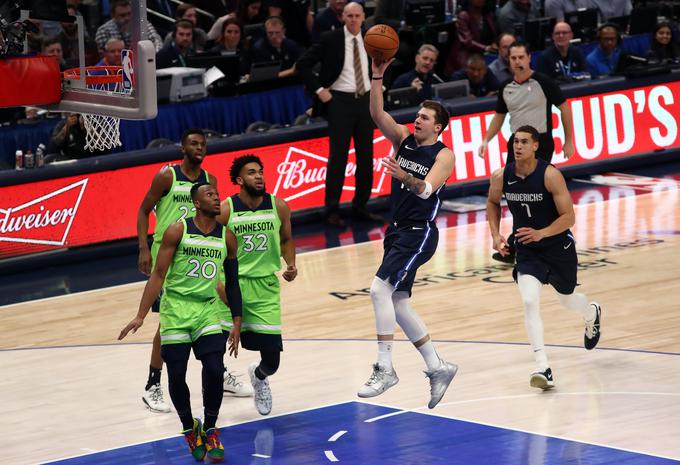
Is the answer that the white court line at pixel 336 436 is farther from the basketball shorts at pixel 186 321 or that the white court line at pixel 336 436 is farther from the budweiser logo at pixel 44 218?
the budweiser logo at pixel 44 218

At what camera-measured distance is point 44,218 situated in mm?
14094

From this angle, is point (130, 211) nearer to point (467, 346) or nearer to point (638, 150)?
point (467, 346)

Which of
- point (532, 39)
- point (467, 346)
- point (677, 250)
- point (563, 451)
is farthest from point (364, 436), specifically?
point (532, 39)

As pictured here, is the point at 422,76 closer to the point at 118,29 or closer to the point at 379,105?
the point at 118,29

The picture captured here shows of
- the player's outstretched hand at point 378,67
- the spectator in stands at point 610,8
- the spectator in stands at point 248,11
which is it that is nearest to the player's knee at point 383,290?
the player's outstretched hand at point 378,67

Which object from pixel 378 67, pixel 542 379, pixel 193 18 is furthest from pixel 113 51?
pixel 542 379

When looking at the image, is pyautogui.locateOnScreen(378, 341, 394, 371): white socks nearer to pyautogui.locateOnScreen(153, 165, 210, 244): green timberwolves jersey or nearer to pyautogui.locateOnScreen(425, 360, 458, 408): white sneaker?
pyautogui.locateOnScreen(425, 360, 458, 408): white sneaker

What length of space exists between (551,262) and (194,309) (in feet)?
9.55

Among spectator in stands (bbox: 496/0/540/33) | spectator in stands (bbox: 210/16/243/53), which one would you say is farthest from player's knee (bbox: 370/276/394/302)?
spectator in stands (bbox: 496/0/540/33)

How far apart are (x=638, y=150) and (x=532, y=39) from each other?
247 cm

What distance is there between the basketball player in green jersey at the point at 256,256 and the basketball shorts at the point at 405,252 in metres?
0.67

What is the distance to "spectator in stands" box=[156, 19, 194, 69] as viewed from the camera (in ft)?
54.0

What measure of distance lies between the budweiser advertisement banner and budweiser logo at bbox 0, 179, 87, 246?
0.01 metres

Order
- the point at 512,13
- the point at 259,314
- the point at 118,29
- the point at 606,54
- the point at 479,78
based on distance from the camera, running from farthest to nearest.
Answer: the point at 512,13, the point at 606,54, the point at 479,78, the point at 118,29, the point at 259,314
